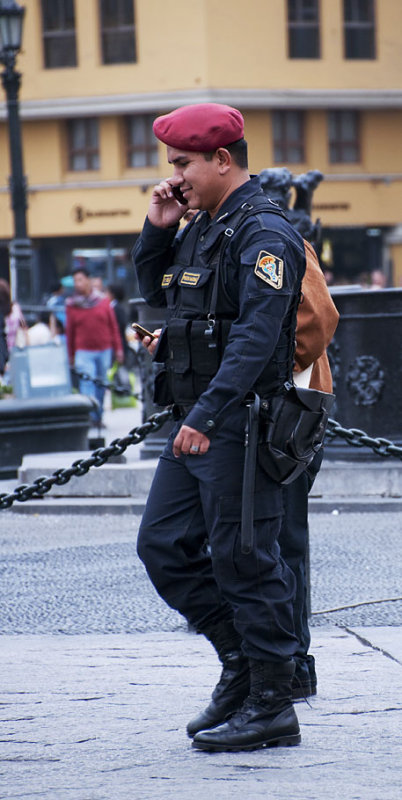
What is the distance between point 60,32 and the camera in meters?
38.1

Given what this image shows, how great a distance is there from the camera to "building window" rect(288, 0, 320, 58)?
38344 millimetres

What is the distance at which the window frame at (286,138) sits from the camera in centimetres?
3881

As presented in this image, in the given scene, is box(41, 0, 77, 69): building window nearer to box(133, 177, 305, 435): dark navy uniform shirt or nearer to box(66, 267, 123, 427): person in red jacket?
box(66, 267, 123, 427): person in red jacket

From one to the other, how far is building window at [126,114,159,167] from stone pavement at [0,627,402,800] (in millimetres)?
33308

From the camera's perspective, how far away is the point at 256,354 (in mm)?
3891

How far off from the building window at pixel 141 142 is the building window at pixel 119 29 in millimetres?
1521

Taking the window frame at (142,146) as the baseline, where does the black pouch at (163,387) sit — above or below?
above

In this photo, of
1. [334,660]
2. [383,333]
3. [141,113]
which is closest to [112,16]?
[141,113]

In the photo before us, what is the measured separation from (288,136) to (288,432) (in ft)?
117

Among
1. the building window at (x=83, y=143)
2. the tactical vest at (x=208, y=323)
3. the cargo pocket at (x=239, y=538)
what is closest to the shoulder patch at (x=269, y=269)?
the tactical vest at (x=208, y=323)

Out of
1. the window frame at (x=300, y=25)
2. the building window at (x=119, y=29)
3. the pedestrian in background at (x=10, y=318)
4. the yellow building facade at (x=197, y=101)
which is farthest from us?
the window frame at (x=300, y=25)

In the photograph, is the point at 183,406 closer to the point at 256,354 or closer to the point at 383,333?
the point at 256,354

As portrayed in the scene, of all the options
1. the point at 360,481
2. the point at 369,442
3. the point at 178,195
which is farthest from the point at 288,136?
the point at 178,195

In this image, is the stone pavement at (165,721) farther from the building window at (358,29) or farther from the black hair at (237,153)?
the building window at (358,29)
